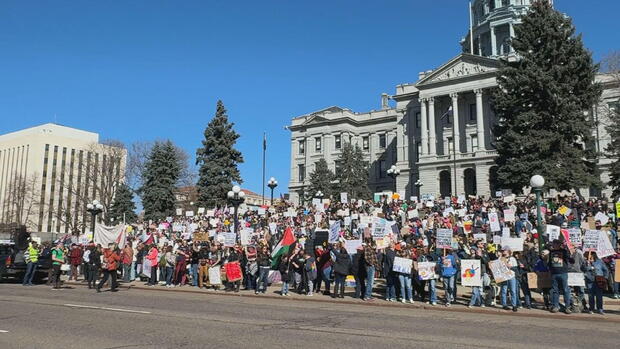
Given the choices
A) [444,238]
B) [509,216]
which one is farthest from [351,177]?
[444,238]

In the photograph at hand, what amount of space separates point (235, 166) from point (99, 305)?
3910cm

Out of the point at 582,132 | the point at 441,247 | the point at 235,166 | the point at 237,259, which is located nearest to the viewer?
the point at 441,247

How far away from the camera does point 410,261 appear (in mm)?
14523

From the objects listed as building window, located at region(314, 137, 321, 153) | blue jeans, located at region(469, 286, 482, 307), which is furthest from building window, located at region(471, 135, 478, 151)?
blue jeans, located at region(469, 286, 482, 307)

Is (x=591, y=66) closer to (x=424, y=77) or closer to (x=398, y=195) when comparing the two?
(x=398, y=195)

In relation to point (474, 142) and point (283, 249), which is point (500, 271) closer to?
point (283, 249)

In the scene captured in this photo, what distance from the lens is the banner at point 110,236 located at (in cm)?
2370

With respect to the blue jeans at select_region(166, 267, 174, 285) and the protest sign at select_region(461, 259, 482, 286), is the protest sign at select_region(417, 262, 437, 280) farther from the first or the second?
the blue jeans at select_region(166, 267, 174, 285)

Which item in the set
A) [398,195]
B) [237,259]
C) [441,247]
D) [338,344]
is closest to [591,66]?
[398,195]

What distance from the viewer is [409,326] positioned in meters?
10.3

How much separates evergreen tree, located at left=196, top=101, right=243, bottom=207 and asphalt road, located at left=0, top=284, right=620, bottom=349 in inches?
1369

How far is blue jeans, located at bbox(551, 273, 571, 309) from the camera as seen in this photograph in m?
12.5

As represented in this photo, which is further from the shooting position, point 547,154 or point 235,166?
point 235,166

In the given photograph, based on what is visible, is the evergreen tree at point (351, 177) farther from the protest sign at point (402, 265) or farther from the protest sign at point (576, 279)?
the protest sign at point (576, 279)
